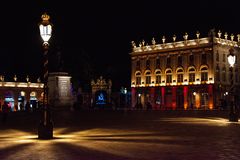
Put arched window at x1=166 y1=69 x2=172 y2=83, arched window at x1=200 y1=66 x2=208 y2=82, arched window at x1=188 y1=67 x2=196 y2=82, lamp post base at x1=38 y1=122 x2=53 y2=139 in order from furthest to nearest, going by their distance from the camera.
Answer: arched window at x1=166 y1=69 x2=172 y2=83 < arched window at x1=188 y1=67 x2=196 y2=82 < arched window at x1=200 y1=66 x2=208 y2=82 < lamp post base at x1=38 y1=122 x2=53 y2=139

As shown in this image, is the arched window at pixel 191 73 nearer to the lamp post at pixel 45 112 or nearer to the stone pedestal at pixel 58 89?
the stone pedestal at pixel 58 89

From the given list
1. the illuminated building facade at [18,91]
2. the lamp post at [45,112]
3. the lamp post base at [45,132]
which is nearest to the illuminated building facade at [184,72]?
the illuminated building facade at [18,91]

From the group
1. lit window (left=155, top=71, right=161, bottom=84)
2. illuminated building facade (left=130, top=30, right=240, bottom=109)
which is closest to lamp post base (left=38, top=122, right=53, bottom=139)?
illuminated building facade (left=130, top=30, right=240, bottom=109)

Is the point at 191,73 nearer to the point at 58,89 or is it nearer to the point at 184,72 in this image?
the point at 184,72

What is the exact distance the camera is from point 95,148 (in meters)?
12.3

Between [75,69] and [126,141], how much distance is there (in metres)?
65.8

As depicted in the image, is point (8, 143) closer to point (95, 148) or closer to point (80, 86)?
point (95, 148)

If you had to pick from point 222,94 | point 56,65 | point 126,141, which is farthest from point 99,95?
point 126,141

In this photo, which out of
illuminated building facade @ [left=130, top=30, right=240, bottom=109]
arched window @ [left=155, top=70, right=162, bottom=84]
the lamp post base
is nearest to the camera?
the lamp post base

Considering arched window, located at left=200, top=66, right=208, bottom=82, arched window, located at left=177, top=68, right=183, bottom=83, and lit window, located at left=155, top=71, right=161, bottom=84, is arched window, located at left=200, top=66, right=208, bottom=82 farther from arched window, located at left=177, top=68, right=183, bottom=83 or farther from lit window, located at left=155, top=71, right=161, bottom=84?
lit window, located at left=155, top=71, right=161, bottom=84

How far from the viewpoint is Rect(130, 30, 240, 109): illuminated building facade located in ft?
247

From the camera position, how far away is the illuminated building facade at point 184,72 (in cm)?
7544

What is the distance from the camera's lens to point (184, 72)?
262 ft

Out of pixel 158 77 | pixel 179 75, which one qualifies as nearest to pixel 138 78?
pixel 158 77
